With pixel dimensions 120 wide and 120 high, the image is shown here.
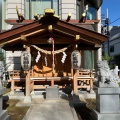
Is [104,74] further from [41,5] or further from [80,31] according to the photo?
[41,5]

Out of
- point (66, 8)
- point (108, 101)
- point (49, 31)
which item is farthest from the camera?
point (66, 8)

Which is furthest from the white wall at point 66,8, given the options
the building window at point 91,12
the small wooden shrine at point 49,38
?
the building window at point 91,12

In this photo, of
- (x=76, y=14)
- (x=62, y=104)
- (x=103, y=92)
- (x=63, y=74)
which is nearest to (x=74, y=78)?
(x=62, y=104)

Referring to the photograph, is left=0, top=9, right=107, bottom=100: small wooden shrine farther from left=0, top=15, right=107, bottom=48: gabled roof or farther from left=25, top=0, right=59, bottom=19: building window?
left=25, top=0, right=59, bottom=19: building window

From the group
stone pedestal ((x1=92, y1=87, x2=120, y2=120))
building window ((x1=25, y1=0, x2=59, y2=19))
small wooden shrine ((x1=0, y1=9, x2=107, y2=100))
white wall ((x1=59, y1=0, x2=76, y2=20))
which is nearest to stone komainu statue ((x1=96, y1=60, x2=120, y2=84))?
stone pedestal ((x1=92, y1=87, x2=120, y2=120))

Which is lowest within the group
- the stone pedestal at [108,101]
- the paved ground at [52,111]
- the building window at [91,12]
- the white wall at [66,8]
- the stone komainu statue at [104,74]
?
the paved ground at [52,111]

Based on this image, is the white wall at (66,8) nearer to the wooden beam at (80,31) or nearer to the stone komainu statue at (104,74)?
the wooden beam at (80,31)

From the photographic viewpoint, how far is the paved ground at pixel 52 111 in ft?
25.0

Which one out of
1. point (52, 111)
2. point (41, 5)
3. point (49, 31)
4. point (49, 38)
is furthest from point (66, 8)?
point (52, 111)

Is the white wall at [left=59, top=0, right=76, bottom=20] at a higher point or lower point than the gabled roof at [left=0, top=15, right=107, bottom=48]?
higher

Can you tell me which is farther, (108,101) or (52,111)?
(52,111)

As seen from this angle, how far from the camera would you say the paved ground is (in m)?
7.61

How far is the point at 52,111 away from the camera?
8.45m

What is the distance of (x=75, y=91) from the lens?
1073 centimetres
